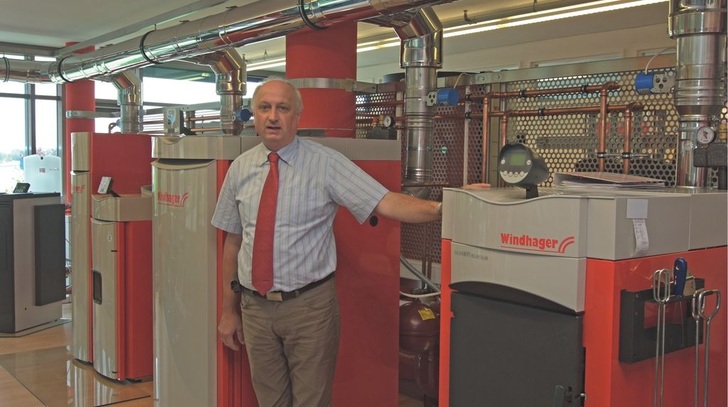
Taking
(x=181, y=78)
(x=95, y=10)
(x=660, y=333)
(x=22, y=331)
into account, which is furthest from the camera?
(x=181, y=78)

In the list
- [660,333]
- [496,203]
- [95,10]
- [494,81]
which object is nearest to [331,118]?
[494,81]

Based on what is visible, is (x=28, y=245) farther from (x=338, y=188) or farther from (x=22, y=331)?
(x=338, y=188)

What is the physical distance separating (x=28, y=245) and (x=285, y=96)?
4.26 m

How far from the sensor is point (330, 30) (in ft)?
13.8

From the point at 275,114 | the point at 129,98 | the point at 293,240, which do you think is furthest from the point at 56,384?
the point at 129,98

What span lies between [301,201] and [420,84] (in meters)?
1.51

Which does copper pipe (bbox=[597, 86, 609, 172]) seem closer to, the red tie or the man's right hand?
the red tie

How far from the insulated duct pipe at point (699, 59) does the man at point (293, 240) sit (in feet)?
3.45

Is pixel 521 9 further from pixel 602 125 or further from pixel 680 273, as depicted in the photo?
pixel 680 273

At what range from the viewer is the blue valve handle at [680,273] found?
1801 millimetres

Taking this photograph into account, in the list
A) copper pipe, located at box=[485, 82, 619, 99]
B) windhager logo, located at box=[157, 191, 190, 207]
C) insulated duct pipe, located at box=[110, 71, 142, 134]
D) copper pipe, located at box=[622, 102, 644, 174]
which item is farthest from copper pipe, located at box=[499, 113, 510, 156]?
insulated duct pipe, located at box=[110, 71, 142, 134]

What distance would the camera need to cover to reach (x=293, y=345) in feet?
9.16

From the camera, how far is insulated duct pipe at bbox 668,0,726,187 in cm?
248

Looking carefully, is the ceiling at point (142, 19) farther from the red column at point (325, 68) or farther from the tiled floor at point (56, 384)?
the tiled floor at point (56, 384)
